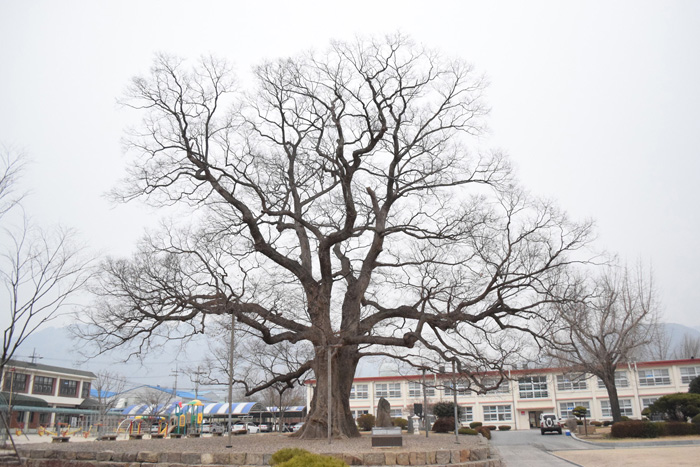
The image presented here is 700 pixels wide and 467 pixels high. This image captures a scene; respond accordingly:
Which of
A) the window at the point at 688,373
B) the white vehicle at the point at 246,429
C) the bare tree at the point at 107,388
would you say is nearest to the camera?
the white vehicle at the point at 246,429

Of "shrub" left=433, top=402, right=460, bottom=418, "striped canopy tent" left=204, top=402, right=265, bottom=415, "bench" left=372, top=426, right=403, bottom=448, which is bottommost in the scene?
"striped canopy tent" left=204, top=402, right=265, bottom=415

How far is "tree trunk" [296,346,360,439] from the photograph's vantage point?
59.8 feet

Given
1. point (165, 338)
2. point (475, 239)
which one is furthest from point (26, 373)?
point (475, 239)

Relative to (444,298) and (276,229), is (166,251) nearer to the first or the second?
(276,229)

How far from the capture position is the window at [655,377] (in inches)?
2007

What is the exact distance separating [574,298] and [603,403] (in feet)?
142

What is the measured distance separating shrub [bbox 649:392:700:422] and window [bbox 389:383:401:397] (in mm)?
34299

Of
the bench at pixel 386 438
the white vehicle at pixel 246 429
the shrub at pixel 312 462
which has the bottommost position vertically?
the white vehicle at pixel 246 429

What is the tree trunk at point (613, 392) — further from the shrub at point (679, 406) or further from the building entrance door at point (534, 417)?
the building entrance door at point (534, 417)

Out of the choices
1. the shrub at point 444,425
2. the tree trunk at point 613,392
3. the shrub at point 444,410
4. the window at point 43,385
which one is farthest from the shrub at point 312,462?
the window at point 43,385

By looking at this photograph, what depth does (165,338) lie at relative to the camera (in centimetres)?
1941

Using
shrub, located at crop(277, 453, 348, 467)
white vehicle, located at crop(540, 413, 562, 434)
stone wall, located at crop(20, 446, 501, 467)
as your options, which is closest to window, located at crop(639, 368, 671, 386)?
white vehicle, located at crop(540, 413, 562, 434)

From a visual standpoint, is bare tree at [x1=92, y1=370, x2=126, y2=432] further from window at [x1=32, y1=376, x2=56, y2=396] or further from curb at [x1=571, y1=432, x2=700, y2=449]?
curb at [x1=571, y1=432, x2=700, y2=449]

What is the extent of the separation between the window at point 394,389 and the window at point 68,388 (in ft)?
132
